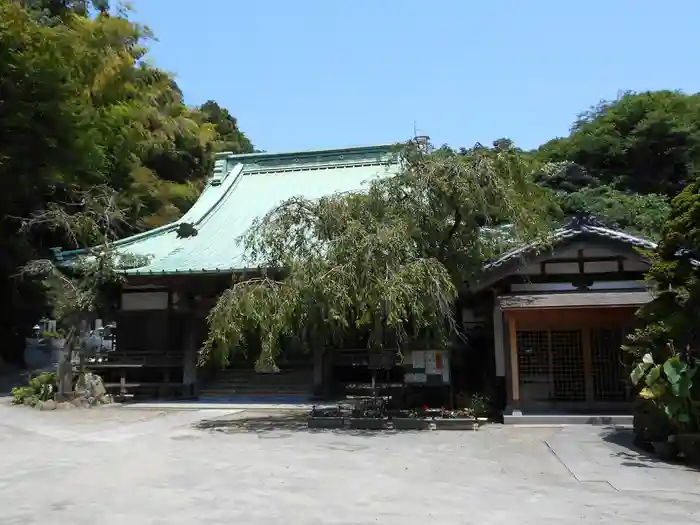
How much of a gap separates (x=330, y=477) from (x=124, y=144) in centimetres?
2139

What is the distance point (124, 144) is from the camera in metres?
26.1

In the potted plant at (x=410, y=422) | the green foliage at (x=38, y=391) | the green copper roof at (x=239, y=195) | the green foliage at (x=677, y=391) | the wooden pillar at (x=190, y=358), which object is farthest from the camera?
the wooden pillar at (x=190, y=358)

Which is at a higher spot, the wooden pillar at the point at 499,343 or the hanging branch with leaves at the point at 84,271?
the hanging branch with leaves at the point at 84,271

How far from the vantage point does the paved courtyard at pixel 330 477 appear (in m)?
6.37

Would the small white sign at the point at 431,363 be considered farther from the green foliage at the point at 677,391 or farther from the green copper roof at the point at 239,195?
the green copper roof at the point at 239,195

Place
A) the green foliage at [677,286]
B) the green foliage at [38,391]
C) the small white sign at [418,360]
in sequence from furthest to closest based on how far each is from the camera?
the green foliage at [38,391] < the small white sign at [418,360] < the green foliage at [677,286]

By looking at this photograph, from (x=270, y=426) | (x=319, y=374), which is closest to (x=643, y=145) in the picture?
(x=319, y=374)

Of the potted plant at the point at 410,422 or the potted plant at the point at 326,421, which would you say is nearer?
the potted plant at the point at 410,422

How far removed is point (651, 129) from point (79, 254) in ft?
78.3

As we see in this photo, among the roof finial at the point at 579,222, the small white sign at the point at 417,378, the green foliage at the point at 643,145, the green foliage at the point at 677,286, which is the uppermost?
the green foliage at the point at 643,145

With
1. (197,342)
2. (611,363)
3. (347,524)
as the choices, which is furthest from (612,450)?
(197,342)

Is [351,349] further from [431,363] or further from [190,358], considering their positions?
[431,363]

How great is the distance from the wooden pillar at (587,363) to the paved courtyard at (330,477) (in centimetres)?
175

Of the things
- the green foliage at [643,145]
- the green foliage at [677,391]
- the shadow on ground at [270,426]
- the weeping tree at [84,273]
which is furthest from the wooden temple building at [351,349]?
the green foliage at [643,145]
